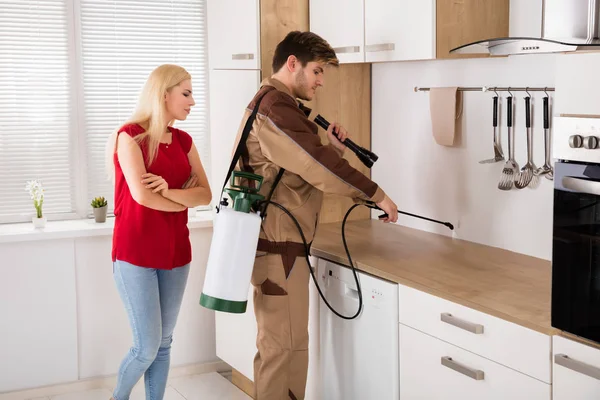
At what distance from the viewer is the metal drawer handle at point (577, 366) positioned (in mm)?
1938

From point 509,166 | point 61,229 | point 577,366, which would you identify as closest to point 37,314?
point 61,229

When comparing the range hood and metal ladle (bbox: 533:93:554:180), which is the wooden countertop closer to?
metal ladle (bbox: 533:93:554:180)

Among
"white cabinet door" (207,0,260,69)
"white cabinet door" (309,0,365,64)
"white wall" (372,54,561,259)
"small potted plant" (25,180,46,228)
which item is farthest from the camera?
"small potted plant" (25,180,46,228)

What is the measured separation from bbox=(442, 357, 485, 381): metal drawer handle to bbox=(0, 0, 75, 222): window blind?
2335mm

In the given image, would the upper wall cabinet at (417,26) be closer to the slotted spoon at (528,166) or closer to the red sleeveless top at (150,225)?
the slotted spoon at (528,166)

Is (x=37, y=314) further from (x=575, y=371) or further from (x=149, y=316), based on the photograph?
(x=575, y=371)

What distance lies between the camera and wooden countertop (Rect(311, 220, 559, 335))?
2299 millimetres

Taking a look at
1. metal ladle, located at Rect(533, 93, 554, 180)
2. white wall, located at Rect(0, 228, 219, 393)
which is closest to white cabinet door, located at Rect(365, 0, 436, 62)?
metal ladle, located at Rect(533, 93, 554, 180)

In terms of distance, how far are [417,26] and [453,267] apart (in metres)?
0.86

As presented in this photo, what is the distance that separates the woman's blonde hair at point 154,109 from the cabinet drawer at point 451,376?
1.19 metres

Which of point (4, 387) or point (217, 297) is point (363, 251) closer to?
point (217, 297)

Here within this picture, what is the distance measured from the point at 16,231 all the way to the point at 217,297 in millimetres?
1444

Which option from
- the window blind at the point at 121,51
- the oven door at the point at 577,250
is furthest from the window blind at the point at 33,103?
the oven door at the point at 577,250

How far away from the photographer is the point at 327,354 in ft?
10.3
